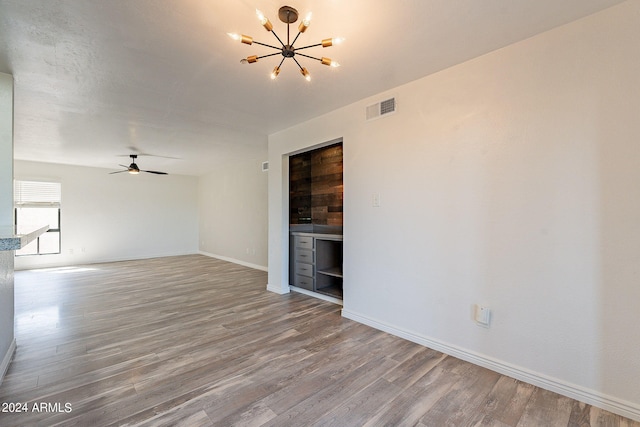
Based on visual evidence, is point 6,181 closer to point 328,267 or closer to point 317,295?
point 317,295

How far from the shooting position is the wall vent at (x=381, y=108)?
285 centimetres

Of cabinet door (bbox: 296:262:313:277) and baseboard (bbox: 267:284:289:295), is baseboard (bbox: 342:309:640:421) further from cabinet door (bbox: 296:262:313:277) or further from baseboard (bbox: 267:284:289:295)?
baseboard (bbox: 267:284:289:295)

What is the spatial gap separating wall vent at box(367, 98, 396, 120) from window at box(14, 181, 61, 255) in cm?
773

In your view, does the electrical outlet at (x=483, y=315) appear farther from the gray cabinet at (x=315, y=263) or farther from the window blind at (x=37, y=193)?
the window blind at (x=37, y=193)

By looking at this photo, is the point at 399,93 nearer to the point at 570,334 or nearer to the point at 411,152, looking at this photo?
the point at 411,152

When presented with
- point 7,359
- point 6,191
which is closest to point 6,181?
point 6,191

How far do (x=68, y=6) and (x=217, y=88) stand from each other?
122cm

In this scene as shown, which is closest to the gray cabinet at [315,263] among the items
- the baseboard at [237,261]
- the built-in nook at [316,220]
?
the built-in nook at [316,220]

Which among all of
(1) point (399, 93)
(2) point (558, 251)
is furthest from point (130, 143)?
(2) point (558, 251)

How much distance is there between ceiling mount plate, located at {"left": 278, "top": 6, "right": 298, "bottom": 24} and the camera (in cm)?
171

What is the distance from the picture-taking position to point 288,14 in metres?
1.75

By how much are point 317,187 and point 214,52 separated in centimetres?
278

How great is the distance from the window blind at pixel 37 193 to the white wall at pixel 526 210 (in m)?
7.78

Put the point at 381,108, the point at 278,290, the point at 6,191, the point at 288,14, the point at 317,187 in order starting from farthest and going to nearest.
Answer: the point at 317,187 → the point at 278,290 → the point at 381,108 → the point at 6,191 → the point at 288,14
